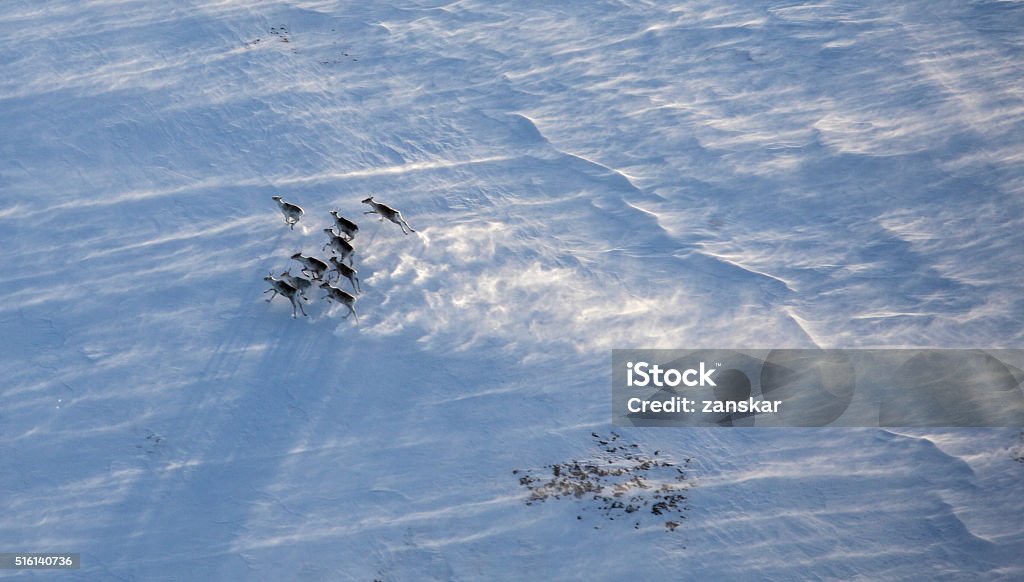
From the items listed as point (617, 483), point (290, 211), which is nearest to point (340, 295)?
point (290, 211)

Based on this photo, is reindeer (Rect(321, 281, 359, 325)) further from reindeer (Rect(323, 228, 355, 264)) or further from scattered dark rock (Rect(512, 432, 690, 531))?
scattered dark rock (Rect(512, 432, 690, 531))

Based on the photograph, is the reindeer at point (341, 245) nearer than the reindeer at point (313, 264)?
No

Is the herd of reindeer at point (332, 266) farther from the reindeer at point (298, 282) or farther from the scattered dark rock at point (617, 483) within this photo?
the scattered dark rock at point (617, 483)

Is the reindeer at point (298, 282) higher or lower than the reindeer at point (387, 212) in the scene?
lower

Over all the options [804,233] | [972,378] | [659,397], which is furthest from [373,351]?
[972,378]

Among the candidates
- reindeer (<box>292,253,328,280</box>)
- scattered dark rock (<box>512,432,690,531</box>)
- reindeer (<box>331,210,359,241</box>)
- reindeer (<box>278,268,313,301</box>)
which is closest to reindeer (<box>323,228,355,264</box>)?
reindeer (<box>331,210,359,241</box>)

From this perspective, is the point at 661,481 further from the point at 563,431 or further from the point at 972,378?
the point at 972,378

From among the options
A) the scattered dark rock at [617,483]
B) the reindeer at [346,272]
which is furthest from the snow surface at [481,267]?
the reindeer at [346,272]
